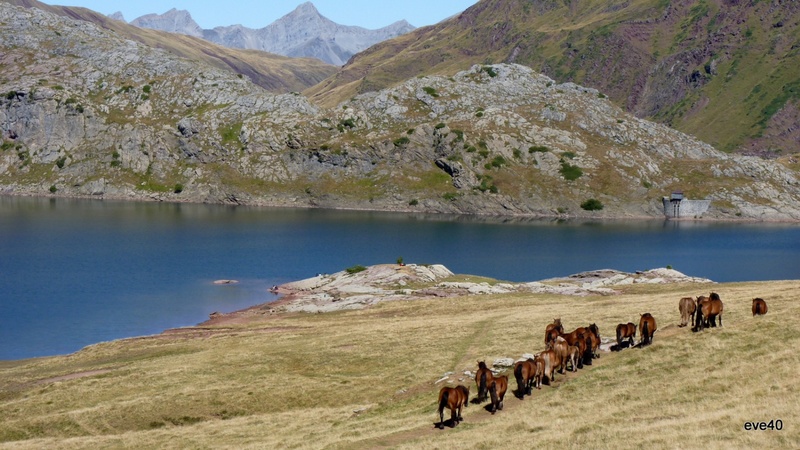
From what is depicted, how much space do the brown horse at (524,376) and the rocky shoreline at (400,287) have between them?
4549 centimetres

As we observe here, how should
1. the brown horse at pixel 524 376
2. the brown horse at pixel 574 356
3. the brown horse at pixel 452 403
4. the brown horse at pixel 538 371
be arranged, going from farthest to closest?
the brown horse at pixel 574 356 < the brown horse at pixel 538 371 < the brown horse at pixel 524 376 < the brown horse at pixel 452 403

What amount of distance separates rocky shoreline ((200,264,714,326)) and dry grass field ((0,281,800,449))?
18784 mm

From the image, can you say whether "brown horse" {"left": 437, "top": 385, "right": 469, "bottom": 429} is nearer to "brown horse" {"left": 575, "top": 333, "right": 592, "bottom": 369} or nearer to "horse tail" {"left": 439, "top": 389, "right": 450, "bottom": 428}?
"horse tail" {"left": 439, "top": 389, "right": 450, "bottom": 428}

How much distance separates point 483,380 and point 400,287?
62180 mm

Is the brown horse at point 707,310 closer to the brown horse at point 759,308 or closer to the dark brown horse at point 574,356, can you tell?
the brown horse at point 759,308

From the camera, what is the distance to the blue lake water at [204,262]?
9575 cm

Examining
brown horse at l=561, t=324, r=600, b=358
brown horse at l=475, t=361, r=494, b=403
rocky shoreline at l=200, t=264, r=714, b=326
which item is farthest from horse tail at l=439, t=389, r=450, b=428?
rocky shoreline at l=200, t=264, r=714, b=326

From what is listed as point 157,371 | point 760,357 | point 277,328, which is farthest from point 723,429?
point 277,328

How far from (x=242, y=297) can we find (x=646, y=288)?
62653 millimetres

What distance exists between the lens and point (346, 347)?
5581 cm

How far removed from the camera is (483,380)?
36094mm

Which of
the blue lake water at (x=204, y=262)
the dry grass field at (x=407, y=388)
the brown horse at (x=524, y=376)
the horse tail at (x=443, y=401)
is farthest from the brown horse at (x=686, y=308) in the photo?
the blue lake water at (x=204, y=262)

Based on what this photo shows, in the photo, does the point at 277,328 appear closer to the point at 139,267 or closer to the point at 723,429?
the point at 723,429

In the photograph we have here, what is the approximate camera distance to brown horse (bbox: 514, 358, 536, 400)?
35.9 m
